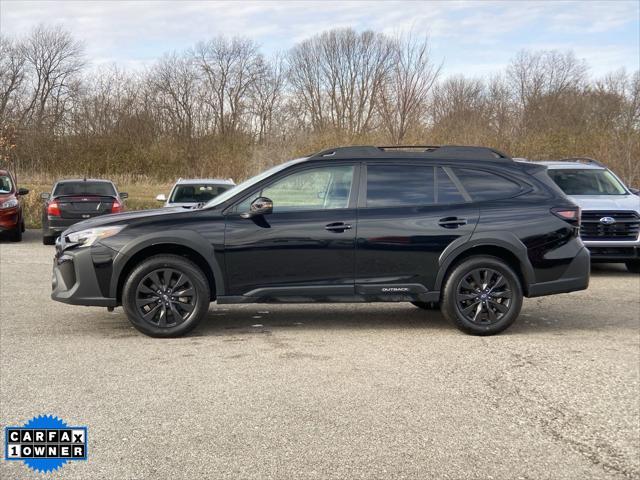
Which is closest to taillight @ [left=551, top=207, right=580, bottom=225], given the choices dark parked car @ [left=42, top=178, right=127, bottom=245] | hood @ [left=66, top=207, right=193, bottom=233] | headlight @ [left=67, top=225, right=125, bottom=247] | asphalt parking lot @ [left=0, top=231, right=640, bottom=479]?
asphalt parking lot @ [left=0, top=231, right=640, bottom=479]

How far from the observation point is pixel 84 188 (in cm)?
1675

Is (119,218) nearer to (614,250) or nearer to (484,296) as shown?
(484,296)

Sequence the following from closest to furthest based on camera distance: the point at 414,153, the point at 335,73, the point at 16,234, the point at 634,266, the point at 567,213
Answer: the point at 567,213, the point at 414,153, the point at 634,266, the point at 16,234, the point at 335,73

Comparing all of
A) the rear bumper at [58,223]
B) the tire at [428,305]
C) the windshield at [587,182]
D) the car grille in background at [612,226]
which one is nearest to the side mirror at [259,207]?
the tire at [428,305]

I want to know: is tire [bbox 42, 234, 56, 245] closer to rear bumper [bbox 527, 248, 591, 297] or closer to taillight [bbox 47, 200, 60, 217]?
taillight [bbox 47, 200, 60, 217]

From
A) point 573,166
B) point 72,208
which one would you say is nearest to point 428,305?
point 573,166

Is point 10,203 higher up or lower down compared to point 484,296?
higher up

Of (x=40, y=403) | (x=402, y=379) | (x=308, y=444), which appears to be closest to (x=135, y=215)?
(x=40, y=403)

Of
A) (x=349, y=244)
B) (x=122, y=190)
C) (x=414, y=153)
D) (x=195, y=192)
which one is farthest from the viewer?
(x=122, y=190)

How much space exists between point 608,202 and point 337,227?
7110mm

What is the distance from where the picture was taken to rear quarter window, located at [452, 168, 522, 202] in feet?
24.0

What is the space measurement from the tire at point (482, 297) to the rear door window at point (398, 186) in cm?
82

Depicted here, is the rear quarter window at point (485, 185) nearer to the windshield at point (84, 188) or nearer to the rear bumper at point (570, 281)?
the rear bumper at point (570, 281)

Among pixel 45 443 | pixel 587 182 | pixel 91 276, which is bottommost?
pixel 45 443
